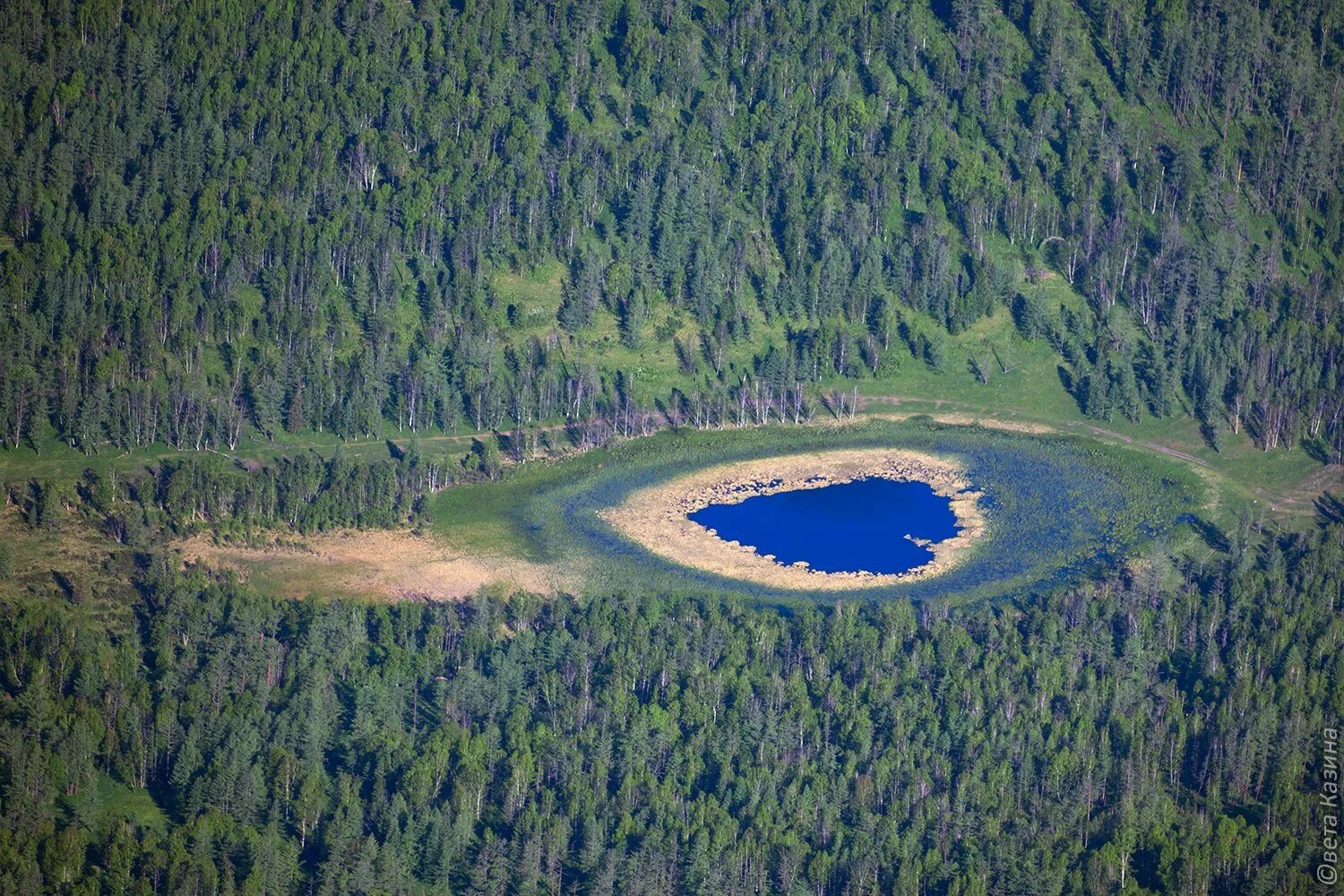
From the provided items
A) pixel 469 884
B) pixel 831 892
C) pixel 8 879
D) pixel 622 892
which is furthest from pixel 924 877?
pixel 8 879

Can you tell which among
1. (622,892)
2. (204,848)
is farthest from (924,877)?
(204,848)

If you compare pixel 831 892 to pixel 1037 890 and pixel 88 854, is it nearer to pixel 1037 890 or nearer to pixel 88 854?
pixel 1037 890

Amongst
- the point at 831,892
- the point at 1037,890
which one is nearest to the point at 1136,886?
the point at 1037,890

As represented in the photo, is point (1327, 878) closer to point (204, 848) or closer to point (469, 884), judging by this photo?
point (469, 884)

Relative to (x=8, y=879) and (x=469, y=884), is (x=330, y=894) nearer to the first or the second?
(x=469, y=884)

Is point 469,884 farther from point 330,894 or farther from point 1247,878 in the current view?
point 1247,878

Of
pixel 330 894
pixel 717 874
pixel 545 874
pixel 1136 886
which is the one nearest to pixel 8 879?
pixel 330 894
